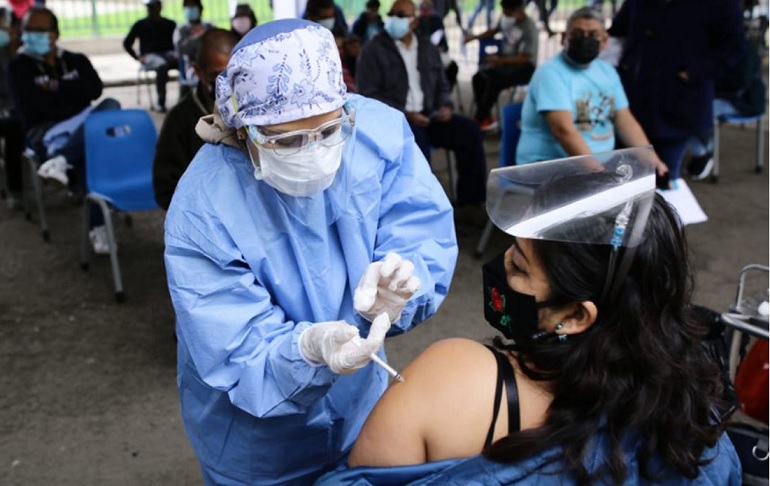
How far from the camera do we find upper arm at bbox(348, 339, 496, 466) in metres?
1.24

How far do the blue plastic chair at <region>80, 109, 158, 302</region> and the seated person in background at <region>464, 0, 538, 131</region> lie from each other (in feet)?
11.4

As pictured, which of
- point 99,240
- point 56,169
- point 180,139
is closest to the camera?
point 180,139

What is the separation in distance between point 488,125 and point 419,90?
2.33m

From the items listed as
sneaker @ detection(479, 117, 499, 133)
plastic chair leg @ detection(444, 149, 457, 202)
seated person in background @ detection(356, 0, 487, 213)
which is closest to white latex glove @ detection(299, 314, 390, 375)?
seated person in background @ detection(356, 0, 487, 213)

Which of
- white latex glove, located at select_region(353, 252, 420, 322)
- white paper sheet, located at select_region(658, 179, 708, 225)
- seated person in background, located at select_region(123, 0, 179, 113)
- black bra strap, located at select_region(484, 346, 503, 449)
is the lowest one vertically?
seated person in background, located at select_region(123, 0, 179, 113)

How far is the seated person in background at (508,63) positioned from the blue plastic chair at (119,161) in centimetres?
346

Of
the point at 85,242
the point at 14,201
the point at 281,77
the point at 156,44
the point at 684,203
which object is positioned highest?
the point at 281,77

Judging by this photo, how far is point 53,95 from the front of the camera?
15.5 feet

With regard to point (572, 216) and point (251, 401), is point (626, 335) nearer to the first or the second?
point (572, 216)

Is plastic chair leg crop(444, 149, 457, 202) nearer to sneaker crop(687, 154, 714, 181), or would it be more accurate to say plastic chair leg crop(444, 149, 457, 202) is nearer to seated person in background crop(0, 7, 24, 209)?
sneaker crop(687, 154, 714, 181)

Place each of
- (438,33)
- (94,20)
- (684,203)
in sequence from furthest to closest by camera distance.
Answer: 1. (94,20)
2. (438,33)
3. (684,203)

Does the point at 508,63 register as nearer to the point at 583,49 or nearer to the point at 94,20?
the point at 583,49

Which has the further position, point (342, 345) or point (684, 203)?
point (684, 203)

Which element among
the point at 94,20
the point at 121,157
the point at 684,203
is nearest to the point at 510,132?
the point at 684,203
